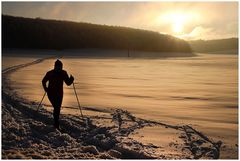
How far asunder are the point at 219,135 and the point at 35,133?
319 cm

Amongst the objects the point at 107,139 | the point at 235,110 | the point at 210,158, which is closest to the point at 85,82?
the point at 235,110

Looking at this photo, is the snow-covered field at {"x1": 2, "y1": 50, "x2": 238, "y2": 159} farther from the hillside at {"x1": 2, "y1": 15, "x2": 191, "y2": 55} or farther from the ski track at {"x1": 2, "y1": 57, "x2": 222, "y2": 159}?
the hillside at {"x1": 2, "y1": 15, "x2": 191, "y2": 55}

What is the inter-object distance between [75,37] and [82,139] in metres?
47.7

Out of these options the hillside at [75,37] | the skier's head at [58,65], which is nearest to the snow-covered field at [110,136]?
the skier's head at [58,65]

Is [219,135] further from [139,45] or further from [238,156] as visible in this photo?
[139,45]

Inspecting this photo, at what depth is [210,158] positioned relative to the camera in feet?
17.0

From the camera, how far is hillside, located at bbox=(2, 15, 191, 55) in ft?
164

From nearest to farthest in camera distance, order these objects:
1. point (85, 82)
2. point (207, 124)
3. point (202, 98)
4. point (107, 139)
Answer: point (107, 139)
point (207, 124)
point (202, 98)
point (85, 82)

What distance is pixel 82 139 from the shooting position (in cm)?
597

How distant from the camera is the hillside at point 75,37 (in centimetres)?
5002

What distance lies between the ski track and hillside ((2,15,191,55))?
42.8m

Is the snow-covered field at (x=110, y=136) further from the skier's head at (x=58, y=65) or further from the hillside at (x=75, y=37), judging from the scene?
the hillside at (x=75, y=37)

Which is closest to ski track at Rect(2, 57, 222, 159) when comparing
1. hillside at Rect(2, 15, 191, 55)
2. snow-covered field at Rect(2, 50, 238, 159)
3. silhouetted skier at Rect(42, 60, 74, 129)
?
Answer: snow-covered field at Rect(2, 50, 238, 159)

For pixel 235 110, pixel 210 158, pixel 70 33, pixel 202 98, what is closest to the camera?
pixel 210 158
